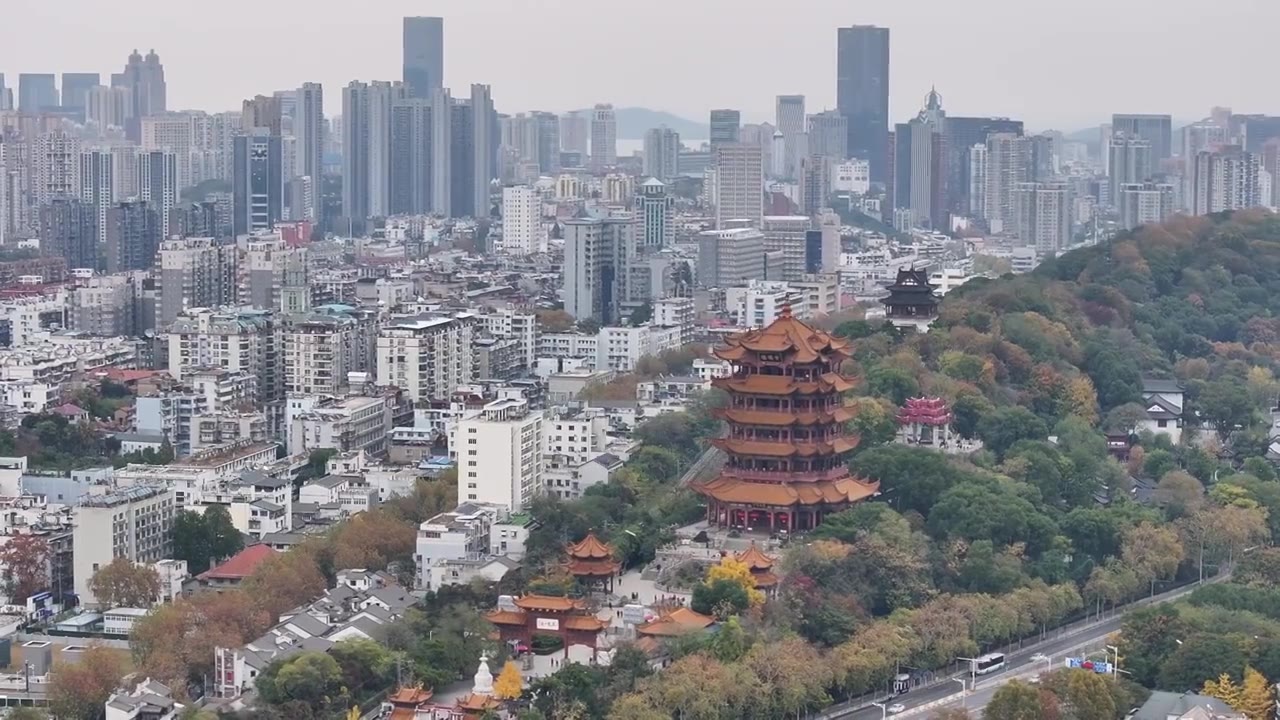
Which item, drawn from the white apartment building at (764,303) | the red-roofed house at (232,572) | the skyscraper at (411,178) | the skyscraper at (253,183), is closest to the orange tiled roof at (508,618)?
the red-roofed house at (232,572)

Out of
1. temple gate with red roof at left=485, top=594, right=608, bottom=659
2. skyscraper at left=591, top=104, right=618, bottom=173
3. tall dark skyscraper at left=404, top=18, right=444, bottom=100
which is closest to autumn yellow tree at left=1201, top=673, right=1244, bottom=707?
temple gate with red roof at left=485, top=594, right=608, bottom=659

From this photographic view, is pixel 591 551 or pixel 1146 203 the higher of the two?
pixel 1146 203

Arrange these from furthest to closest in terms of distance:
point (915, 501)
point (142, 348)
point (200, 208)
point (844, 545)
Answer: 1. point (200, 208)
2. point (142, 348)
3. point (915, 501)
4. point (844, 545)

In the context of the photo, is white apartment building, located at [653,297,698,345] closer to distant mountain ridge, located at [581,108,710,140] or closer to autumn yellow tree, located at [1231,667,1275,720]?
autumn yellow tree, located at [1231,667,1275,720]

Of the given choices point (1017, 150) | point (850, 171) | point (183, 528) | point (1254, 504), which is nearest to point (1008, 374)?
point (1254, 504)

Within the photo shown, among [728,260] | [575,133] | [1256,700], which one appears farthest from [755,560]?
[575,133]

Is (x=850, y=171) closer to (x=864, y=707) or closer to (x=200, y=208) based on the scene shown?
(x=200, y=208)

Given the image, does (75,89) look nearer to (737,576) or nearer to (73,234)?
(73,234)
